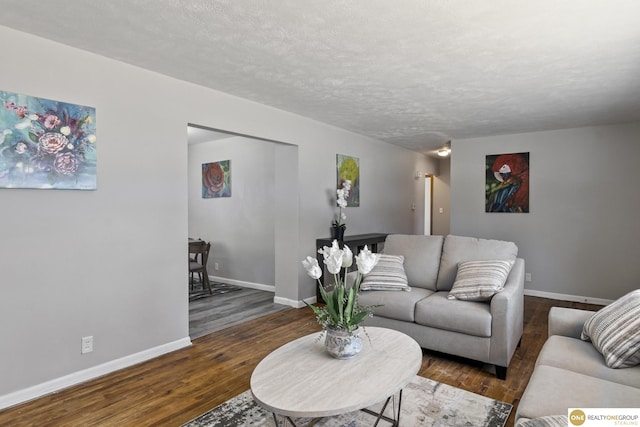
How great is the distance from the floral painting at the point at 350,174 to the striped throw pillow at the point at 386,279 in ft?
6.67

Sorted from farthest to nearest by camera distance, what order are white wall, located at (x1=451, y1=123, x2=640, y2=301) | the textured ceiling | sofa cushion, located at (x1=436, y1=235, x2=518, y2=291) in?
white wall, located at (x1=451, y1=123, x2=640, y2=301) → sofa cushion, located at (x1=436, y1=235, x2=518, y2=291) → the textured ceiling

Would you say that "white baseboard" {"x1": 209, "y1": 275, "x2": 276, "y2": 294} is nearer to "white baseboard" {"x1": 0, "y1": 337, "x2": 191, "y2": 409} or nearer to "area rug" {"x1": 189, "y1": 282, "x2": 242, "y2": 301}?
"area rug" {"x1": 189, "y1": 282, "x2": 242, "y2": 301}

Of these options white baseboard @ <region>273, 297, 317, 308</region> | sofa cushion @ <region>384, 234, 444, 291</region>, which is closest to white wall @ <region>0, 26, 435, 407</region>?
white baseboard @ <region>273, 297, 317, 308</region>

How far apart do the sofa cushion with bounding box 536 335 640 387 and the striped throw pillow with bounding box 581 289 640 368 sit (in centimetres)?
4

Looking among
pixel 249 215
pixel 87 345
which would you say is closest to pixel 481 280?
pixel 87 345

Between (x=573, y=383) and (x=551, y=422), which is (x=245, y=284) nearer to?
(x=573, y=383)

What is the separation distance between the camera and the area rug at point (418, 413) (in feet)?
7.05

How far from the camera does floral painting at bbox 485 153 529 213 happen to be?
550 cm

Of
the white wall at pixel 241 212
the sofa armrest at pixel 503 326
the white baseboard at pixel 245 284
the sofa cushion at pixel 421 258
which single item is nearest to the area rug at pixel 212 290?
the white baseboard at pixel 245 284

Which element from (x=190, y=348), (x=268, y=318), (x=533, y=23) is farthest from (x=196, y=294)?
(x=533, y=23)

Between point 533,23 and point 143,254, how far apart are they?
328cm

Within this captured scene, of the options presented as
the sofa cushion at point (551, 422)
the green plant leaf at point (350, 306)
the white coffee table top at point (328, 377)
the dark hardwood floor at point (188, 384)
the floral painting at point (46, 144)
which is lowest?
the dark hardwood floor at point (188, 384)
